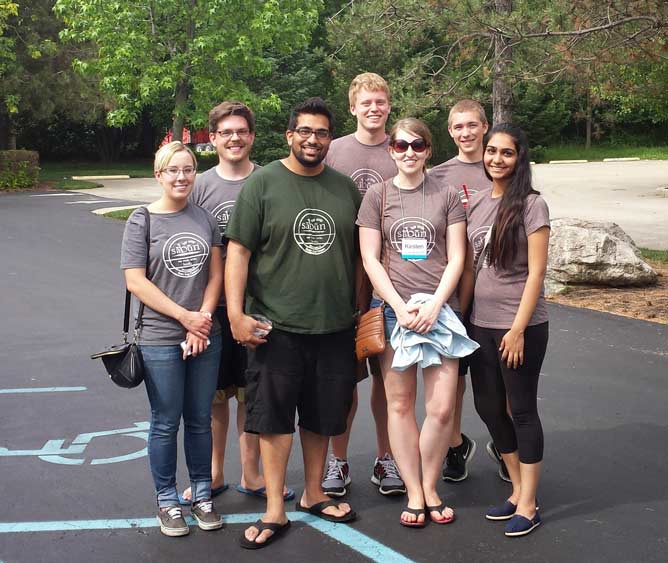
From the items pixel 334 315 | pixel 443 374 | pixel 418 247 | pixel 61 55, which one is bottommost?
pixel 443 374

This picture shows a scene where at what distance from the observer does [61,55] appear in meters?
30.8

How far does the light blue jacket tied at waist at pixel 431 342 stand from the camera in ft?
14.4

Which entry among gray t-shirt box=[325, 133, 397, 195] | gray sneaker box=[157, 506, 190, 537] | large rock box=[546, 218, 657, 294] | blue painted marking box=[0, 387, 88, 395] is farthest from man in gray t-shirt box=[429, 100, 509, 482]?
large rock box=[546, 218, 657, 294]

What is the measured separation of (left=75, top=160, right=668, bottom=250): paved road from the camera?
731 inches

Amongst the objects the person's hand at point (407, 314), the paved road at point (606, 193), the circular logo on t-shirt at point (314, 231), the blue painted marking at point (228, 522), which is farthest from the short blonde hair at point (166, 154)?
the paved road at point (606, 193)

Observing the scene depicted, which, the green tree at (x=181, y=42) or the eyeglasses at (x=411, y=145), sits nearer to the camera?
the eyeglasses at (x=411, y=145)

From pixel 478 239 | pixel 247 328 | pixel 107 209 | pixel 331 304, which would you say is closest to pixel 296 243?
pixel 331 304

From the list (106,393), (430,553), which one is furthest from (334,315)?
(106,393)

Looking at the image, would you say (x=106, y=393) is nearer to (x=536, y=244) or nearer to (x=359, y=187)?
(x=359, y=187)

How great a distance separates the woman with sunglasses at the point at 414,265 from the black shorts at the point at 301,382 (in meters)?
0.23

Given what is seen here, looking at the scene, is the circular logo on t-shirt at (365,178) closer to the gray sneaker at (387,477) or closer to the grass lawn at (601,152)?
the gray sneaker at (387,477)

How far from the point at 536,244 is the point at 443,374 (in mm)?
755

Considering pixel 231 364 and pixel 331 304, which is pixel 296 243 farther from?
pixel 231 364

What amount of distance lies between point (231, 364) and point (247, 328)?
0.58m
